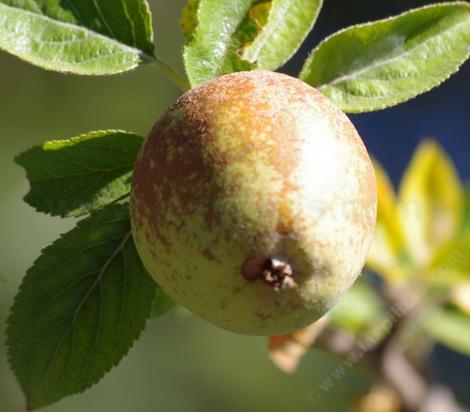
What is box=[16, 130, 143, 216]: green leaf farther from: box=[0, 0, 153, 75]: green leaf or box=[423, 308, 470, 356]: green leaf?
box=[423, 308, 470, 356]: green leaf

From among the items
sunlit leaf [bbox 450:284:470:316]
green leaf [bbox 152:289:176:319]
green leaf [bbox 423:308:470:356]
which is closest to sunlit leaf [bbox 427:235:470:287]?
sunlit leaf [bbox 450:284:470:316]

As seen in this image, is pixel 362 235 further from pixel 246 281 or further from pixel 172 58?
pixel 172 58

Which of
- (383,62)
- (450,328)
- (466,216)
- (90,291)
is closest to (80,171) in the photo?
(90,291)

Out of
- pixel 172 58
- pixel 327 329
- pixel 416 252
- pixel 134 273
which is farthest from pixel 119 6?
pixel 172 58

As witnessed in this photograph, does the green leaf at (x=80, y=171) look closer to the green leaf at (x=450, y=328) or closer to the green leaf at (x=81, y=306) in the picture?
the green leaf at (x=81, y=306)

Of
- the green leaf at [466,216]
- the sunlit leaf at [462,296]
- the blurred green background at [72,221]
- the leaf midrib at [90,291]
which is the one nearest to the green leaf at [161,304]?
the leaf midrib at [90,291]

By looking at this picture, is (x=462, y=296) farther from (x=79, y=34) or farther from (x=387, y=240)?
(x=79, y=34)
